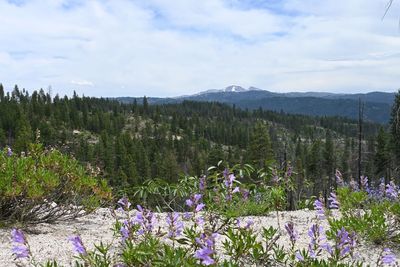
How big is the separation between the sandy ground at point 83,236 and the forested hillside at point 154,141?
43.9 metres

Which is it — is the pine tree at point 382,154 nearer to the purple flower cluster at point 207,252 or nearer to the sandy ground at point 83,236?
the sandy ground at point 83,236

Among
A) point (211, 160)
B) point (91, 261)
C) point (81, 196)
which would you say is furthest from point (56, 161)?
point (211, 160)

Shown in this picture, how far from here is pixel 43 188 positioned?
20.8 ft

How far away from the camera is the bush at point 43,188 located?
6.09m

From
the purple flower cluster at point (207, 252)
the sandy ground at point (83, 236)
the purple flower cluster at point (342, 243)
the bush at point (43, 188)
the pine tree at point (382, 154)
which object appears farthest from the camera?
the pine tree at point (382, 154)

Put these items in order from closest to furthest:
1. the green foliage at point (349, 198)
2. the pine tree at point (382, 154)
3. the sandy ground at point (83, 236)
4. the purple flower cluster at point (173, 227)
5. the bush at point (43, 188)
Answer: the purple flower cluster at point (173, 227), the sandy ground at point (83, 236), the green foliage at point (349, 198), the bush at point (43, 188), the pine tree at point (382, 154)

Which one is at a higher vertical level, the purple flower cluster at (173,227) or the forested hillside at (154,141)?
the purple flower cluster at (173,227)

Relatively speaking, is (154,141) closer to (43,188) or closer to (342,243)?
(43,188)

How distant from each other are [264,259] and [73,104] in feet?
560

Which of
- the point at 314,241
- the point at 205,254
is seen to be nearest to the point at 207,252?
the point at 205,254

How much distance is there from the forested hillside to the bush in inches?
1720

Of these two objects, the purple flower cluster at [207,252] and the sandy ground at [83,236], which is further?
the sandy ground at [83,236]

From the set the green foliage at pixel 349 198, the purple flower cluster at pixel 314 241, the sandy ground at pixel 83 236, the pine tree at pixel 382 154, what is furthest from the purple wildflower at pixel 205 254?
the pine tree at pixel 382 154

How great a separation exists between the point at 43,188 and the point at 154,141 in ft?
425
